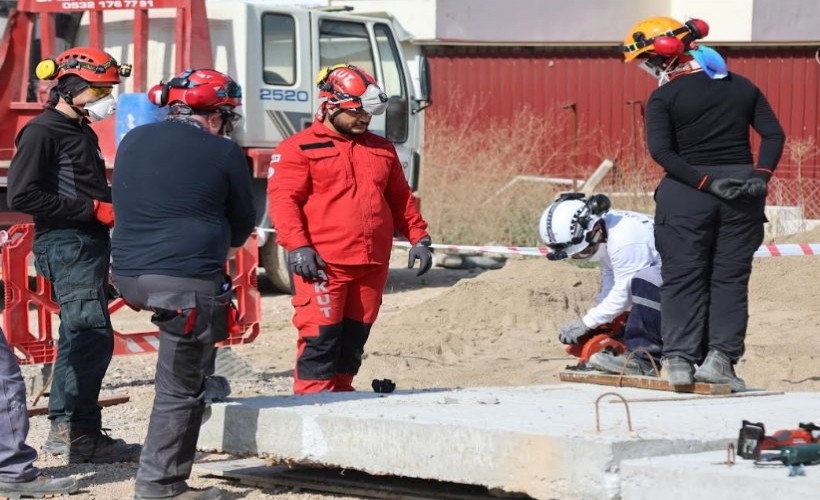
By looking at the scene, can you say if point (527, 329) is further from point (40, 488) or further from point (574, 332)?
point (40, 488)

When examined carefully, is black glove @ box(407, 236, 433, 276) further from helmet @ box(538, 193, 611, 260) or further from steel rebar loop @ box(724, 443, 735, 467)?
steel rebar loop @ box(724, 443, 735, 467)

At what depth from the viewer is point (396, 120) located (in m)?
16.2

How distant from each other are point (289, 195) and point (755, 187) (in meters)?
2.25

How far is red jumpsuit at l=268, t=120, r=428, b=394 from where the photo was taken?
7113 mm

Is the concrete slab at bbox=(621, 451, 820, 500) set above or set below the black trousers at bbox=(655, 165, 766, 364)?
below

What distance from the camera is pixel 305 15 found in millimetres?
15141

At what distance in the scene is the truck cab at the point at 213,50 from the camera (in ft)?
46.3

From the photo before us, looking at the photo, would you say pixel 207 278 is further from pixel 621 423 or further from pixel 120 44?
pixel 120 44

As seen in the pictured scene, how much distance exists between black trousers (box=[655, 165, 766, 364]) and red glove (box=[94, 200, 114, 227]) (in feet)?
8.89

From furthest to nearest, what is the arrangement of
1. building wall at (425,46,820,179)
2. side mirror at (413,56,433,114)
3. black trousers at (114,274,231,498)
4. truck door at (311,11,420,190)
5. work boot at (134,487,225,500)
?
1. building wall at (425,46,820,179)
2. side mirror at (413,56,433,114)
3. truck door at (311,11,420,190)
4. work boot at (134,487,225,500)
5. black trousers at (114,274,231,498)

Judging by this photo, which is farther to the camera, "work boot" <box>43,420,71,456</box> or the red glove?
"work boot" <box>43,420,71,456</box>

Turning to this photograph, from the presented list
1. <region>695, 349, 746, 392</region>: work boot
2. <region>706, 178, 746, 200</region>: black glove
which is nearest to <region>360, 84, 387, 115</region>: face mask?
<region>706, 178, 746, 200</region>: black glove

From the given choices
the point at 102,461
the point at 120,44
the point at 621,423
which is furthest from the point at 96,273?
the point at 120,44

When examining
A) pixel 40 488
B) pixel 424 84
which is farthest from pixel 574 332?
pixel 424 84
